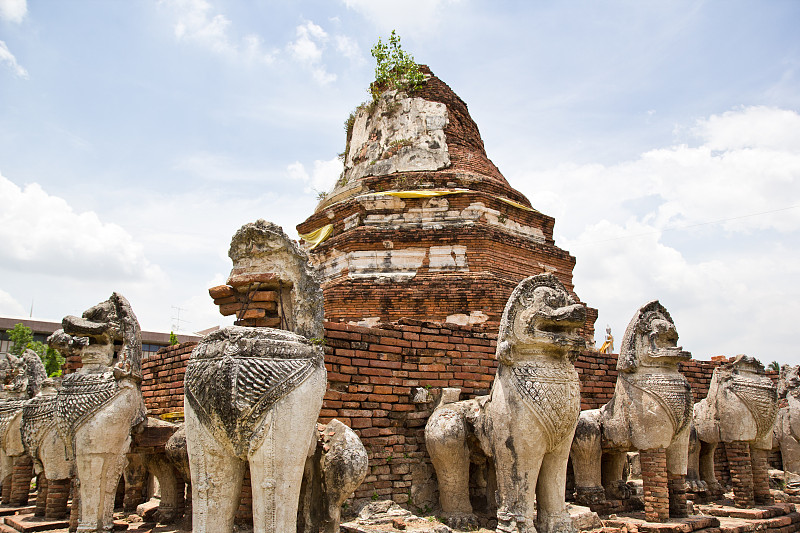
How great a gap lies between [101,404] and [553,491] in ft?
12.5

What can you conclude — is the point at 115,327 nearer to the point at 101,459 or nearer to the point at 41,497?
the point at 101,459

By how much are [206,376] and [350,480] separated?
1.27 metres

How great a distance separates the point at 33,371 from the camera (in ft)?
27.5

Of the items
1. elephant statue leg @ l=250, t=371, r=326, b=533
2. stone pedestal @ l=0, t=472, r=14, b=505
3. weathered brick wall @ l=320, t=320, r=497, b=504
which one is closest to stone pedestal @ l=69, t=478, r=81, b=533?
elephant statue leg @ l=250, t=371, r=326, b=533

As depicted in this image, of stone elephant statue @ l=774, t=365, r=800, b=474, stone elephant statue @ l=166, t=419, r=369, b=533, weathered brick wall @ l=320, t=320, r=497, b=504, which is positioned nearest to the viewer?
stone elephant statue @ l=166, t=419, r=369, b=533

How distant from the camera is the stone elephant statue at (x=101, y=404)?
15.6 feet

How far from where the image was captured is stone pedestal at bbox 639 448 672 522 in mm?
5988

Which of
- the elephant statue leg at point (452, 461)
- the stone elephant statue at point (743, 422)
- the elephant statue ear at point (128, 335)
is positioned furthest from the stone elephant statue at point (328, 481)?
the stone elephant statue at point (743, 422)

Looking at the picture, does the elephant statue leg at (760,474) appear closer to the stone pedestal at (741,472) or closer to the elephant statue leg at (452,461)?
the stone pedestal at (741,472)

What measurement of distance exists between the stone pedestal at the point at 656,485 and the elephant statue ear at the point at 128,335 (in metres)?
5.03

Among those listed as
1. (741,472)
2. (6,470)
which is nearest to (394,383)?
(741,472)

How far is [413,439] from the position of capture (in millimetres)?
6305

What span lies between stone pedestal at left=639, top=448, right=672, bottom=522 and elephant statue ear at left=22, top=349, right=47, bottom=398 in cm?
778

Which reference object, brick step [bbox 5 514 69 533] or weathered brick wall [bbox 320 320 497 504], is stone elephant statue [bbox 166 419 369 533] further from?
brick step [bbox 5 514 69 533]
